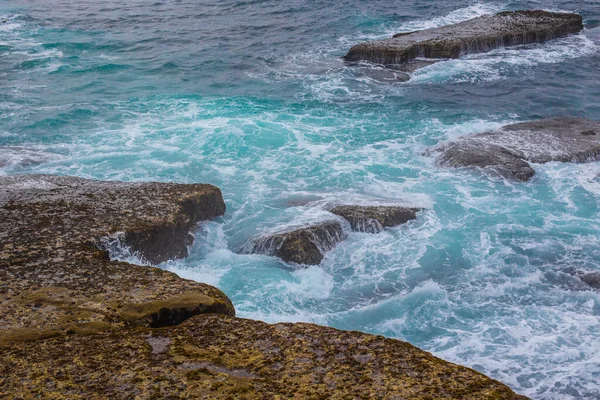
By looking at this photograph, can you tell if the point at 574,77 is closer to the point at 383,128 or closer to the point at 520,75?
the point at 520,75

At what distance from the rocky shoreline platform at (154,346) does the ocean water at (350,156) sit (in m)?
3.73

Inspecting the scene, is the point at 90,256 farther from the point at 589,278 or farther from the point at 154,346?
the point at 589,278

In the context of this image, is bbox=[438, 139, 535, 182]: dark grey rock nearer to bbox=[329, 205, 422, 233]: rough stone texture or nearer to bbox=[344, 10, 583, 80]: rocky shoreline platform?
bbox=[329, 205, 422, 233]: rough stone texture

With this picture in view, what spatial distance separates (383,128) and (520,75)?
30.9ft

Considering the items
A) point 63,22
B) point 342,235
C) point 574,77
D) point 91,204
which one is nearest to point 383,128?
point 342,235

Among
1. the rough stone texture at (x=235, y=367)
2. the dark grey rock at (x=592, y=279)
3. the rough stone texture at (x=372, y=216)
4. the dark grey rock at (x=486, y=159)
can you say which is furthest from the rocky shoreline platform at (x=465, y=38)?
the rough stone texture at (x=235, y=367)

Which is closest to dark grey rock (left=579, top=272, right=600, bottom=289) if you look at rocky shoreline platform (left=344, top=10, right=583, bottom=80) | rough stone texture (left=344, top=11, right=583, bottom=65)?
rocky shoreline platform (left=344, top=10, right=583, bottom=80)

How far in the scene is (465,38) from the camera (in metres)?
30.6

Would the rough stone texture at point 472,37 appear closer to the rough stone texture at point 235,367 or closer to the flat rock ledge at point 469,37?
the flat rock ledge at point 469,37

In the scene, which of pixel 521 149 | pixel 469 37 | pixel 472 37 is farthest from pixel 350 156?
pixel 472 37

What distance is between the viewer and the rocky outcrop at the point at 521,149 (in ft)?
61.2

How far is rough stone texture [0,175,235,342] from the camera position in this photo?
7.74 meters

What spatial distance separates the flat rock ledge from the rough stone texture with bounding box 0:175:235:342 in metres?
17.9

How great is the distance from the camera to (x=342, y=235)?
14938 millimetres
